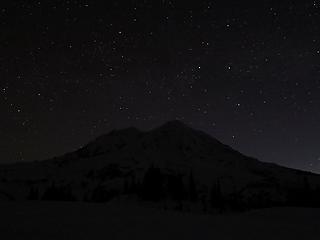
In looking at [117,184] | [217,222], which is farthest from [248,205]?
[217,222]

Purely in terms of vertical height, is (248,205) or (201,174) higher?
(201,174)

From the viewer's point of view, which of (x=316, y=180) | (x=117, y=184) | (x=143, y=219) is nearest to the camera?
(x=143, y=219)

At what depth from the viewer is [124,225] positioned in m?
13.9

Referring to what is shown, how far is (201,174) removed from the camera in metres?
193

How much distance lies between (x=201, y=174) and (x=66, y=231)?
603 ft

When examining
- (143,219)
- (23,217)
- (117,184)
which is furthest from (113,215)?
(117,184)

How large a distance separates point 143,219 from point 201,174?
181 metres

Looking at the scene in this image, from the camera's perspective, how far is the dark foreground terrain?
12310mm

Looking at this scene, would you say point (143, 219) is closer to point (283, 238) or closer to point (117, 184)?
point (283, 238)

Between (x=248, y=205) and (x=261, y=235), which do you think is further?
(x=248, y=205)

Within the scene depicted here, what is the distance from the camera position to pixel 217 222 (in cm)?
1555

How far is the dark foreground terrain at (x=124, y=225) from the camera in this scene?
12310 mm

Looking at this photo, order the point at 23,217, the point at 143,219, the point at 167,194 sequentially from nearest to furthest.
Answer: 1. the point at 23,217
2. the point at 143,219
3. the point at 167,194

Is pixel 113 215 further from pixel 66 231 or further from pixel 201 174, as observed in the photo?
pixel 201 174
